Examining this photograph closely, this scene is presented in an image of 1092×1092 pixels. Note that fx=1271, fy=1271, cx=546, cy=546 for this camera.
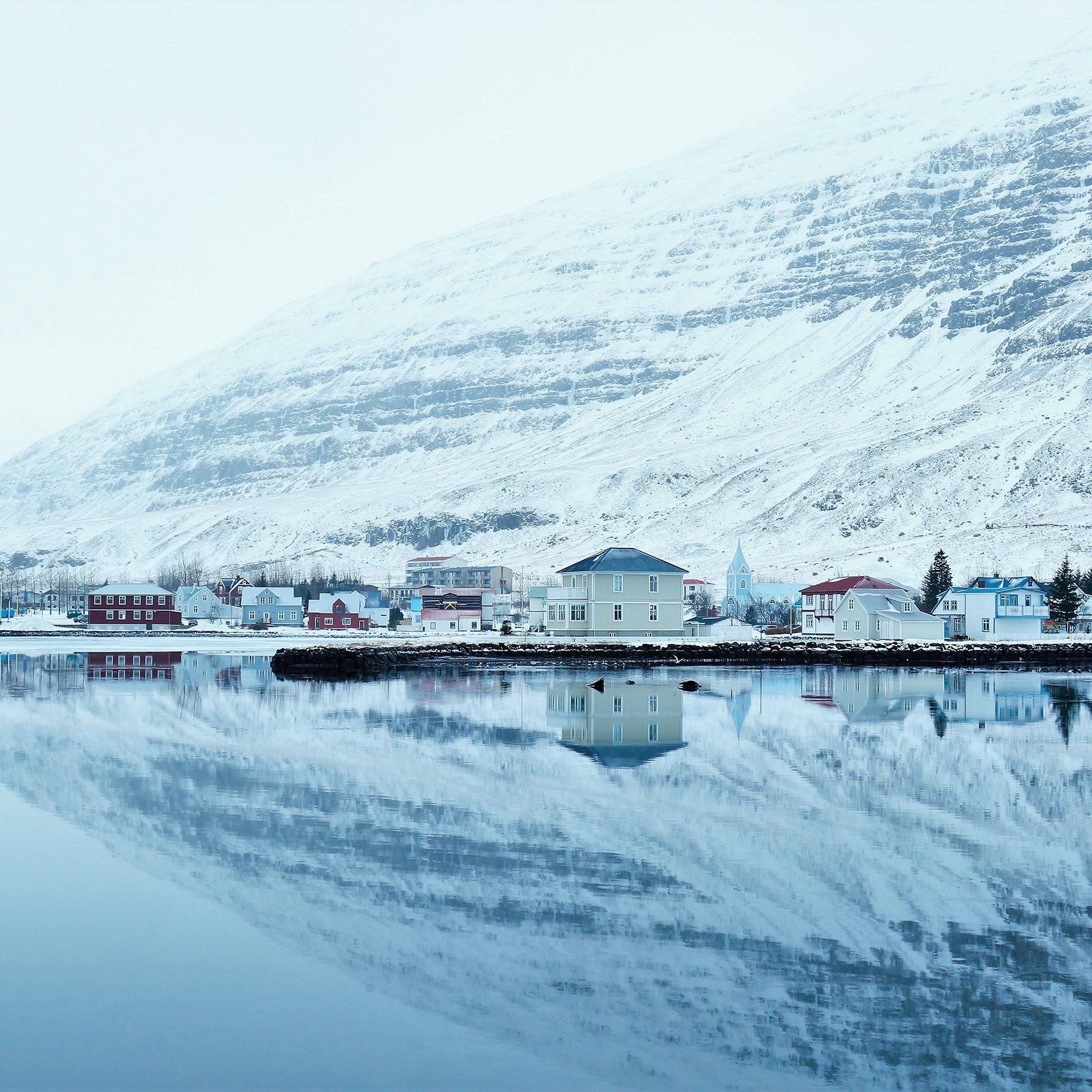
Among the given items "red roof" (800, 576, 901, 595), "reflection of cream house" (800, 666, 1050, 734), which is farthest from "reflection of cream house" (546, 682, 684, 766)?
"red roof" (800, 576, 901, 595)

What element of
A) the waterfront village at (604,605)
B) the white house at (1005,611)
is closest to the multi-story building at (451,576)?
the waterfront village at (604,605)

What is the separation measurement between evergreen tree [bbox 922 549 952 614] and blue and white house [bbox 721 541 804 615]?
2237 centimetres

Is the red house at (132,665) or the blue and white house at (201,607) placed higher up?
the blue and white house at (201,607)

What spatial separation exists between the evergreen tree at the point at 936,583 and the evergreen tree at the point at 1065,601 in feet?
32.5

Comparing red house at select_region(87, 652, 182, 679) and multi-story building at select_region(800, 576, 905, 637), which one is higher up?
multi-story building at select_region(800, 576, 905, 637)

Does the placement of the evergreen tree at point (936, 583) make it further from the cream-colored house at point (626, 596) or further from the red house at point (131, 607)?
the red house at point (131, 607)

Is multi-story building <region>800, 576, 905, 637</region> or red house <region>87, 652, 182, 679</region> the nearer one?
red house <region>87, 652, 182, 679</region>

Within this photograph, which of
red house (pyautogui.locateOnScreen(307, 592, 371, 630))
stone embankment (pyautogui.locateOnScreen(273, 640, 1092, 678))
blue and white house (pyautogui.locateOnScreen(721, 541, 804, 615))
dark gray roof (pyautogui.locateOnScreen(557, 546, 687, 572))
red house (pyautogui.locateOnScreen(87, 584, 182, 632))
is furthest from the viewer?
blue and white house (pyautogui.locateOnScreen(721, 541, 804, 615))

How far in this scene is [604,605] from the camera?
81812 mm

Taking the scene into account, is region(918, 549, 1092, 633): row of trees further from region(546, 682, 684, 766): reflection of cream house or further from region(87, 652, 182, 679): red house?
region(546, 682, 684, 766): reflection of cream house

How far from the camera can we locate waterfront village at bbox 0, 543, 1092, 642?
8250cm

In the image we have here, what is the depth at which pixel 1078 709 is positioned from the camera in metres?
39.8

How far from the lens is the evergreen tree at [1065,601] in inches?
4048

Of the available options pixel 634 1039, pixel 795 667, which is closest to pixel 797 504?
pixel 795 667
